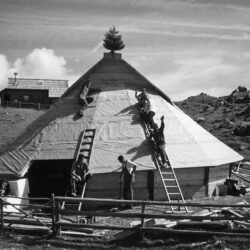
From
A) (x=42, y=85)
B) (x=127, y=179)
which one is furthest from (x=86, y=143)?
(x=42, y=85)

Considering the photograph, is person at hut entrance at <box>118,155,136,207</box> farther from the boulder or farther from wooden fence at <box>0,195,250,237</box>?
the boulder

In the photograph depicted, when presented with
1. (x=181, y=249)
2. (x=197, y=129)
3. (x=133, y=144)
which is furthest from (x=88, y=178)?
(x=197, y=129)

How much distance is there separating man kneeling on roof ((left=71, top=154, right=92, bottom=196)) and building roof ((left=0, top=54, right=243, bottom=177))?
71 cm

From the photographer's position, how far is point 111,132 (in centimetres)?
1975

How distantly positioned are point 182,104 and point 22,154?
61531 millimetres

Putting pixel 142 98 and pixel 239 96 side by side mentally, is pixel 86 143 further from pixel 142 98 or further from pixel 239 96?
pixel 239 96

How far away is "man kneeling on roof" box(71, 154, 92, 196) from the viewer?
16794 millimetres

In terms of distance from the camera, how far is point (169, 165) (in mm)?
18453

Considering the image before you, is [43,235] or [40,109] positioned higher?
[40,109]

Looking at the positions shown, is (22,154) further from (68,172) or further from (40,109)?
(40,109)

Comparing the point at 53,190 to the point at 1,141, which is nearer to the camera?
the point at 53,190

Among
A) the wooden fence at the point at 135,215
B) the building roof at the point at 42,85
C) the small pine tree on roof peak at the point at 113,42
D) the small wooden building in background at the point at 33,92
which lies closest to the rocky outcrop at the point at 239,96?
the building roof at the point at 42,85

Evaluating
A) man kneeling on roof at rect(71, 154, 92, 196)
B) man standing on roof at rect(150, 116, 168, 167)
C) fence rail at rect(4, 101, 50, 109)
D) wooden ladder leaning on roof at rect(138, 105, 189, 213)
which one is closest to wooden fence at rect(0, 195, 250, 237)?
man kneeling on roof at rect(71, 154, 92, 196)

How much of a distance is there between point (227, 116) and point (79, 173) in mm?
48135
